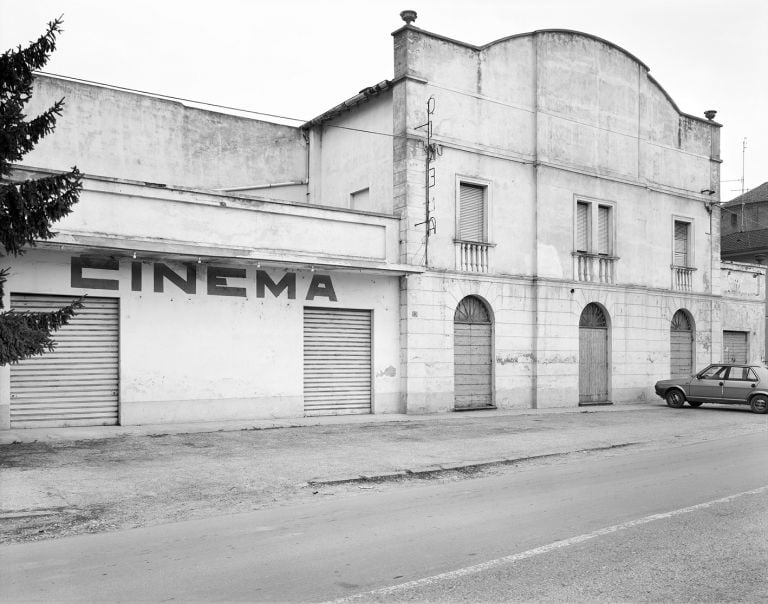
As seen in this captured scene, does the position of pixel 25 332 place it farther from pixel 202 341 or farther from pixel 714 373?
pixel 714 373

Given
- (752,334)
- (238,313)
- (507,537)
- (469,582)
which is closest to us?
(469,582)

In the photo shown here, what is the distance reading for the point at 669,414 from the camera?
70.5 ft

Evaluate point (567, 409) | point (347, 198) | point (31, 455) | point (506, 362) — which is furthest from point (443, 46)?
point (31, 455)

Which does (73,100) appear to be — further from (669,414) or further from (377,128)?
(669,414)

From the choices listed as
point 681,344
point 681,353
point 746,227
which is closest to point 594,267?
point 681,344

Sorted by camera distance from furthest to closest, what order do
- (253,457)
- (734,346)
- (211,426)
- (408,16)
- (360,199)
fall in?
1. (734,346)
2. (360,199)
3. (408,16)
4. (211,426)
5. (253,457)

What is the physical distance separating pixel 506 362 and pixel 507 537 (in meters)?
15.2

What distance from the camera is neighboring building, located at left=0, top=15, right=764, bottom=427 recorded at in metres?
15.8

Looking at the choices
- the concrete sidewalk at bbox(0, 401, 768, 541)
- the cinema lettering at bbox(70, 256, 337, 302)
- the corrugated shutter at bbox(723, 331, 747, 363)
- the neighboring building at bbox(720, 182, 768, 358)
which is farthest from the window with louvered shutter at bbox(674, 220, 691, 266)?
the cinema lettering at bbox(70, 256, 337, 302)

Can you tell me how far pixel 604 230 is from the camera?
24.8 meters

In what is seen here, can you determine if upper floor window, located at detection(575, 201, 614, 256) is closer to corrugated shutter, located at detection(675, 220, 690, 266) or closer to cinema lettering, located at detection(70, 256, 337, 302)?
corrugated shutter, located at detection(675, 220, 690, 266)

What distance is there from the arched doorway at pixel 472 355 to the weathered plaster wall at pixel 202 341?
3284 millimetres

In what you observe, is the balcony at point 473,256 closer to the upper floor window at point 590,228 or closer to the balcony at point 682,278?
the upper floor window at point 590,228

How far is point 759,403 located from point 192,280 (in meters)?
16.0
